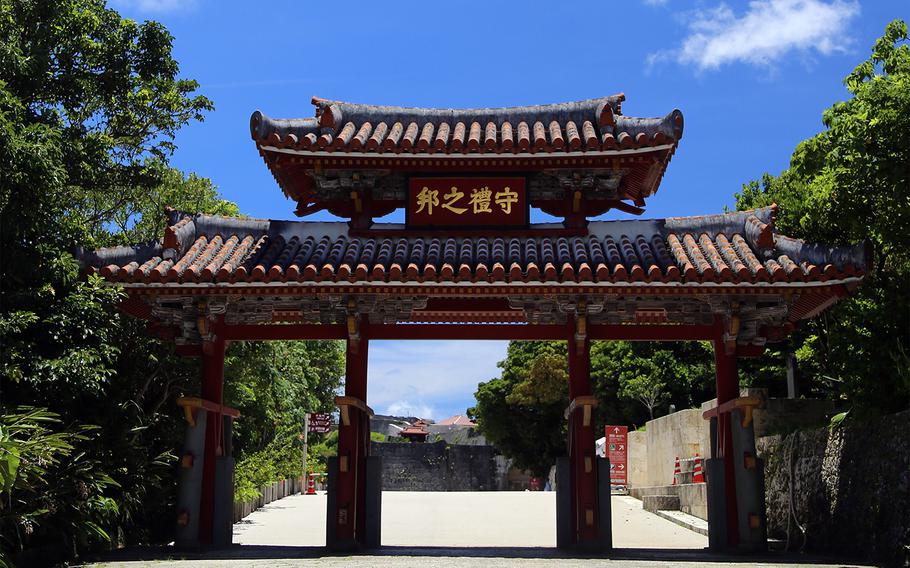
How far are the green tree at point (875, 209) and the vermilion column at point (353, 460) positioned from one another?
6.27 meters

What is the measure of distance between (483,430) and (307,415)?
15359mm

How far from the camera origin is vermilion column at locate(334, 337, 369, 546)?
10.9m

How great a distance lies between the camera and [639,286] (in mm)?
10531

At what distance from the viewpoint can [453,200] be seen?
12297mm

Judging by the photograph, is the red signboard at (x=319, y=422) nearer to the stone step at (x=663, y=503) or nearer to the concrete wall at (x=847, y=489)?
the stone step at (x=663, y=503)

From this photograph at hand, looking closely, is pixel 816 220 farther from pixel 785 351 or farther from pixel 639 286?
pixel 785 351

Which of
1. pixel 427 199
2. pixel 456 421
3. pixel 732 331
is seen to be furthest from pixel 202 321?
pixel 456 421

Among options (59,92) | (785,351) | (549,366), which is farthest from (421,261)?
(549,366)

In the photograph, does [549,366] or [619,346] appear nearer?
[619,346]

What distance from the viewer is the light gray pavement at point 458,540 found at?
987cm

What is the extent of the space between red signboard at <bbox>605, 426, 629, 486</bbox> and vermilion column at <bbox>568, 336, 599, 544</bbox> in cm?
1524

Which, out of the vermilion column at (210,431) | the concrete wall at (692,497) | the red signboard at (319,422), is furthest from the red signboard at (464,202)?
the red signboard at (319,422)

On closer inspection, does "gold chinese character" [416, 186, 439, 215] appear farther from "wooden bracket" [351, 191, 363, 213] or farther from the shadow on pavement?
the shadow on pavement

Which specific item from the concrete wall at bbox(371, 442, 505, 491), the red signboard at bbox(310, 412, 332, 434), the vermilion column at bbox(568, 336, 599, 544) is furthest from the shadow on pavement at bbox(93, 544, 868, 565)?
the concrete wall at bbox(371, 442, 505, 491)
